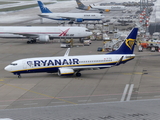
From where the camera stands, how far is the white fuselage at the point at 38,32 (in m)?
81.6

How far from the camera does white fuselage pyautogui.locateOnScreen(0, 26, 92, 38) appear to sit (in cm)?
8162

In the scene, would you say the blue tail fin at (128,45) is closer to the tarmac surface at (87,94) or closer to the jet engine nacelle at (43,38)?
the tarmac surface at (87,94)

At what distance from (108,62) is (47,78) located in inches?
364

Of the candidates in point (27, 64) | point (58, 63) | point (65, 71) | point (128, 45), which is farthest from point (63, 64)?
point (128, 45)

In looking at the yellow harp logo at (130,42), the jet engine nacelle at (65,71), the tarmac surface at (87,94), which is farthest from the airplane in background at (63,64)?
the yellow harp logo at (130,42)

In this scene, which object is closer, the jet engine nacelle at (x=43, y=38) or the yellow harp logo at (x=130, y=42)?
the yellow harp logo at (x=130, y=42)

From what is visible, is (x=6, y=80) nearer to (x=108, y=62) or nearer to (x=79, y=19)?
(x=108, y=62)

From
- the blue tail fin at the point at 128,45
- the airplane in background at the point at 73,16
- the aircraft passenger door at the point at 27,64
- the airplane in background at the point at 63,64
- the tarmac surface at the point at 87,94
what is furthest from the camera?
the airplane in background at the point at 73,16

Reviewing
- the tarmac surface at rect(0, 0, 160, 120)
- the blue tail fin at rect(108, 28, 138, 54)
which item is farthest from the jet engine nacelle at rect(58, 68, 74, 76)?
the blue tail fin at rect(108, 28, 138, 54)

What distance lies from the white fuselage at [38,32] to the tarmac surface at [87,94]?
1942 centimetres

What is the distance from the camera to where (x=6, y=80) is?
4762cm

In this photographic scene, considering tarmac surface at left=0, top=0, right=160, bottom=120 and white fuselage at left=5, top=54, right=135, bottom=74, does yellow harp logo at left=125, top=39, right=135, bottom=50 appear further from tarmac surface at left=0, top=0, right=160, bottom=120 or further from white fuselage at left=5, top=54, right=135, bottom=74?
tarmac surface at left=0, top=0, right=160, bottom=120

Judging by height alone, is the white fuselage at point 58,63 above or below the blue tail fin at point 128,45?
below

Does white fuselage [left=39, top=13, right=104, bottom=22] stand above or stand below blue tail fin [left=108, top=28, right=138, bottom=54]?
below
